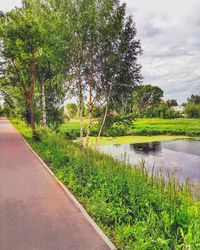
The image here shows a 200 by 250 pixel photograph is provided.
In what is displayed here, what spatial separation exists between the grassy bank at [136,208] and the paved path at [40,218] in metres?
0.49

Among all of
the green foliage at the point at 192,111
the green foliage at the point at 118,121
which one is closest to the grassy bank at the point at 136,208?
the green foliage at the point at 118,121

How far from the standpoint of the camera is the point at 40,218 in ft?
24.5

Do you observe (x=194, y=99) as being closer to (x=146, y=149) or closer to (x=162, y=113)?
(x=162, y=113)

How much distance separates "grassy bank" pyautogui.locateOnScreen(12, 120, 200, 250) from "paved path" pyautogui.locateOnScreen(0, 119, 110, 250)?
486 millimetres

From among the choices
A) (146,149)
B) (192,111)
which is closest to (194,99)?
(192,111)

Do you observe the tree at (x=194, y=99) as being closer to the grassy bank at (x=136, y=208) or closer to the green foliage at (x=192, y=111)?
the green foliage at (x=192, y=111)

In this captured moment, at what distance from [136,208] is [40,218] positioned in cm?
238

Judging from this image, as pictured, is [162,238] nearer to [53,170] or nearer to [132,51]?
[53,170]

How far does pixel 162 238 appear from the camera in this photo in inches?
231

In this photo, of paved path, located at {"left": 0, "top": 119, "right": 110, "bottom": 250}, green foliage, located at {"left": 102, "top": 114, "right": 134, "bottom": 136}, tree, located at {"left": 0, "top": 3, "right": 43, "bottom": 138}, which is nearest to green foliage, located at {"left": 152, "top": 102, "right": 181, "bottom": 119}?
green foliage, located at {"left": 102, "top": 114, "right": 134, "bottom": 136}

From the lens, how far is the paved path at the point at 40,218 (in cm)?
607

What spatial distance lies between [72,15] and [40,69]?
27.5 ft

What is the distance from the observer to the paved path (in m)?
6.07

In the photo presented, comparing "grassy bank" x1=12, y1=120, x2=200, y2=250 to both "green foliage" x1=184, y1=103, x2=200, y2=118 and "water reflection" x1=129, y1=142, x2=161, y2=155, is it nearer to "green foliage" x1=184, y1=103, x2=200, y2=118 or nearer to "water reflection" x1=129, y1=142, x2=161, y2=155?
"water reflection" x1=129, y1=142, x2=161, y2=155
